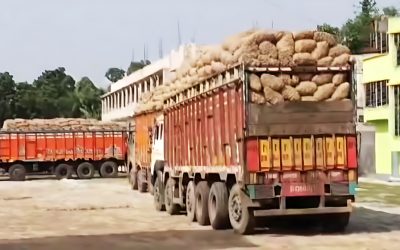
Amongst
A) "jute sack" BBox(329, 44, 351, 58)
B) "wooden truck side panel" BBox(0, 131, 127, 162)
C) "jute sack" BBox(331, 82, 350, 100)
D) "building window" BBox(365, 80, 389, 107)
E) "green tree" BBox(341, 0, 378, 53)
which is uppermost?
"green tree" BBox(341, 0, 378, 53)

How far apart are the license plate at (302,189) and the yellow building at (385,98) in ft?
82.2

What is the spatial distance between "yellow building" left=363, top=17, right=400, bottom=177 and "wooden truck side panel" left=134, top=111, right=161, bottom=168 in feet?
45.4

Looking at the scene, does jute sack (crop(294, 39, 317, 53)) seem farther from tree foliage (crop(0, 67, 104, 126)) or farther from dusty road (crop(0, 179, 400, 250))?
tree foliage (crop(0, 67, 104, 126))

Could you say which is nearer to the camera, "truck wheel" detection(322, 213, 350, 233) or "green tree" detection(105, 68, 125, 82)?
"truck wheel" detection(322, 213, 350, 233)

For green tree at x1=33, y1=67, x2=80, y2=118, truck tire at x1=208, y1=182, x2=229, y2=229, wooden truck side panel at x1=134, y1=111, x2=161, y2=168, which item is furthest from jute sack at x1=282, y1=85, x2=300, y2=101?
green tree at x1=33, y1=67, x2=80, y2=118

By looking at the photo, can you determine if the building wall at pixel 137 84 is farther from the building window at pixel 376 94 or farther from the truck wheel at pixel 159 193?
the truck wheel at pixel 159 193

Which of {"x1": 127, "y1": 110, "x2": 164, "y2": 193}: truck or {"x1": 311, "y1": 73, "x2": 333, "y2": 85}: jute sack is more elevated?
{"x1": 311, "y1": 73, "x2": 333, "y2": 85}: jute sack

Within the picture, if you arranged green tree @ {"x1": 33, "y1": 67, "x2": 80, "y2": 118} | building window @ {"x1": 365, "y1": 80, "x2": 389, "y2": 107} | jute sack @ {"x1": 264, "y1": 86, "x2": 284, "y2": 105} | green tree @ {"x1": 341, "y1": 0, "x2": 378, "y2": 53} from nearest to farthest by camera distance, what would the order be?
jute sack @ {"x1": 264, "y1": 86, "x2": 284, "y2": 105} < building window @ {"x1": 365, "y1": 80, "x2": 389, "y2": 107} < green tree @ {"x1": 341, "y1": 0, "x2": 378, "y2": 53} < green tree @ {"x1": 33, "y1": 67, "x2": 80, "y2": 118}

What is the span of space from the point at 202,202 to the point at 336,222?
2.83 meters

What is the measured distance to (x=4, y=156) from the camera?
1652 inches

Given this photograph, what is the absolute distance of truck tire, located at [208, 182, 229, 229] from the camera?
50.7 feet

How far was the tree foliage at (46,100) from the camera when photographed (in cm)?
9031

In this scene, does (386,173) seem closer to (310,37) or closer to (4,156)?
(4,156)

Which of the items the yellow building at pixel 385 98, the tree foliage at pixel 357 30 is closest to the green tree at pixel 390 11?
the tree foliage at pixel 357 30
